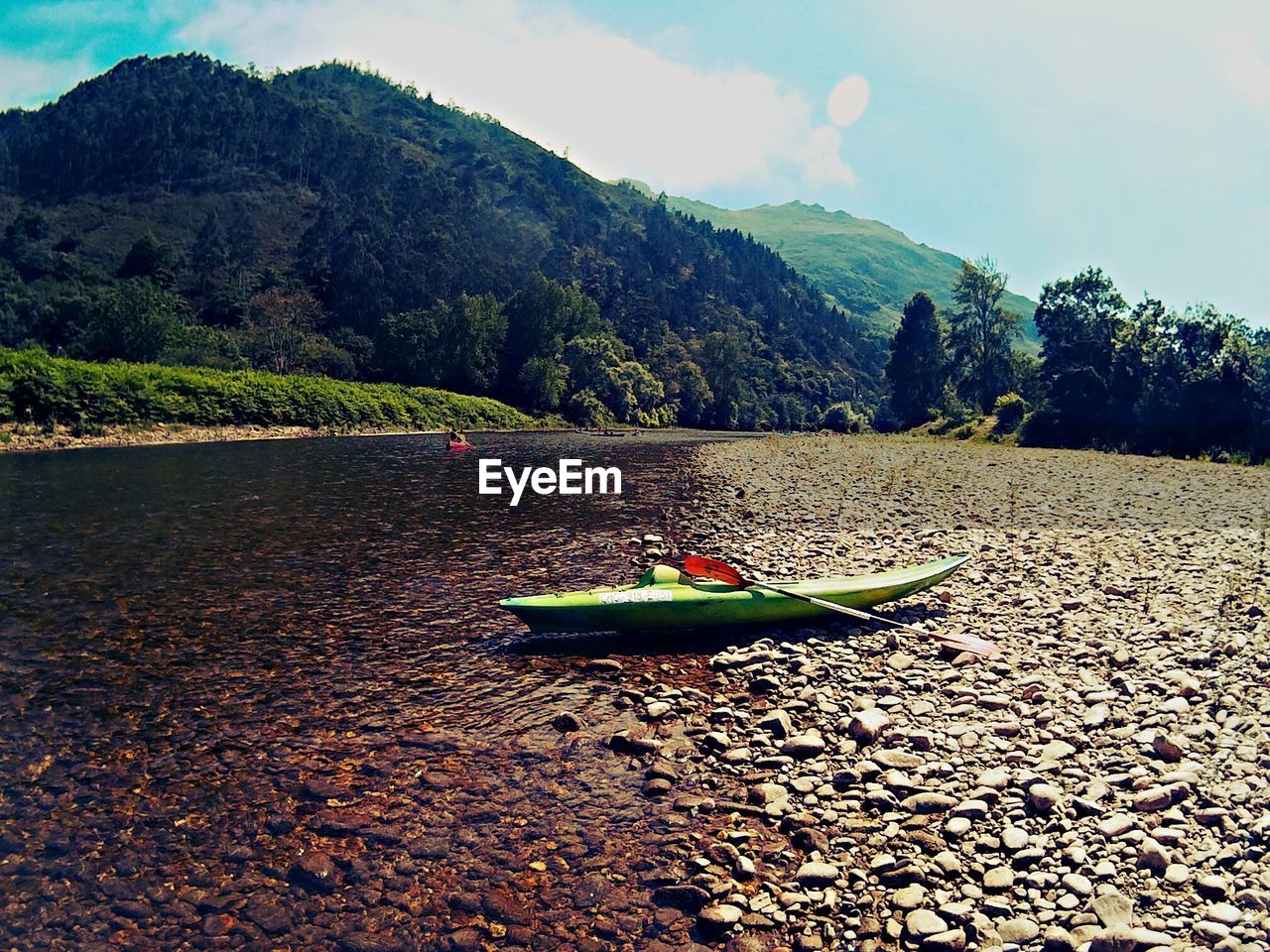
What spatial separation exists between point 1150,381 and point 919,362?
5935cm

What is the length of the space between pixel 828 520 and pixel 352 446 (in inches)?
1887

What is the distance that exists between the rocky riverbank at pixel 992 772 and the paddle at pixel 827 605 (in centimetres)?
26

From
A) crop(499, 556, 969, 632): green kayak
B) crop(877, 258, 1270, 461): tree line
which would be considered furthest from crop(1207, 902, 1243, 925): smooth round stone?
crop(877, 258, 1270, 461): tree line

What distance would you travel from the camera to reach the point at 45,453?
1722 inches

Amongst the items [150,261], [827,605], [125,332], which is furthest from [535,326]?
[827,605]

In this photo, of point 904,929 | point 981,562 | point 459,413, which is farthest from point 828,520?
point 459,413

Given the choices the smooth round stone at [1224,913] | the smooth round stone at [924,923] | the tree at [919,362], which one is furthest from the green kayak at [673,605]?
the tree at [919,362]

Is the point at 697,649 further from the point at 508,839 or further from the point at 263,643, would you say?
the point at 263,643

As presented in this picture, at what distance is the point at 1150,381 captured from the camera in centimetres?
5666

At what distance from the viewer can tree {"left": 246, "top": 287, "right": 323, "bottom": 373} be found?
406 ft

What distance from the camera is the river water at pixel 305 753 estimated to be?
6.04 metres

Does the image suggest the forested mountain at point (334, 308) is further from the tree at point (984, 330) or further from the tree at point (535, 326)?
the tree at point (984, 330)

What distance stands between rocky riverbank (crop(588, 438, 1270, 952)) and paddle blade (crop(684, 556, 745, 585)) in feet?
3.57

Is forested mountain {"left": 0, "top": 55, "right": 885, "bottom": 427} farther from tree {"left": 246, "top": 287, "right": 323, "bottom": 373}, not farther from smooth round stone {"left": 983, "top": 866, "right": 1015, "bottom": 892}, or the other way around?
smooth round stone {"left": 983, "top": 866, "right": 1015, "bottom": 892}
